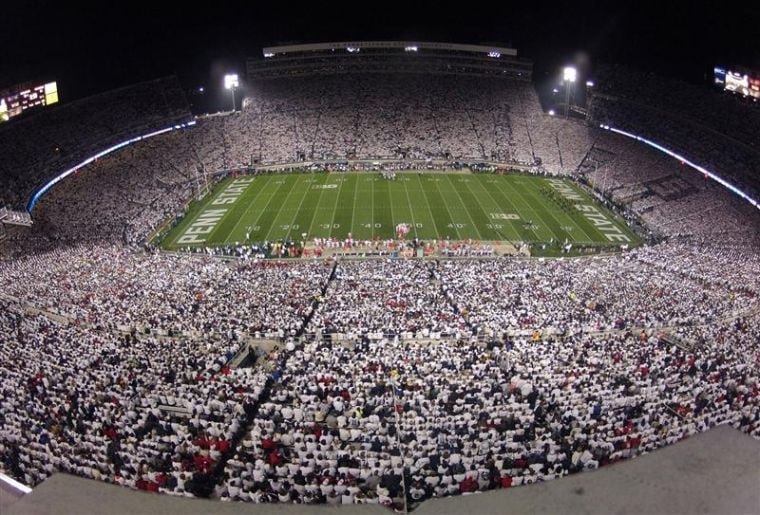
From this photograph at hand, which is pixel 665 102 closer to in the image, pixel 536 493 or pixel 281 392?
pixel 281 392

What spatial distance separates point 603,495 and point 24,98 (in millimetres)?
50423

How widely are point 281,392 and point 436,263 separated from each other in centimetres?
1799

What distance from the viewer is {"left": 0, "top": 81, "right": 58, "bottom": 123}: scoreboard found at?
1684 inches

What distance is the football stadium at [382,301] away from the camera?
11.3 m

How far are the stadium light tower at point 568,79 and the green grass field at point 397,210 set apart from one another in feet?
52.0

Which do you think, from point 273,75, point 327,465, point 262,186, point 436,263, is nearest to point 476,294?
point 436,263

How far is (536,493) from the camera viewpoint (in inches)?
228

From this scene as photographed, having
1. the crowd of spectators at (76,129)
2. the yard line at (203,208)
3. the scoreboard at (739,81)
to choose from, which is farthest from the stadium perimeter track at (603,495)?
the scoreboard at (739,81)

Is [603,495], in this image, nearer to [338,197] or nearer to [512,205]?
[512,205]

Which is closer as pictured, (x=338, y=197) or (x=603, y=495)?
(x=603, y=495)

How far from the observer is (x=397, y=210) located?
4322 cm

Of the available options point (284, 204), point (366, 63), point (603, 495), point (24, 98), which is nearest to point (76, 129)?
point (24, 98)

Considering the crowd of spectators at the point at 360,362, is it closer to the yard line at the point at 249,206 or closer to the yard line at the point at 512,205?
the yard line at the point at 249,206

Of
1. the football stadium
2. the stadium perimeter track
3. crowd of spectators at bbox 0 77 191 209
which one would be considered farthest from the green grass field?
the stadium perimeter track
